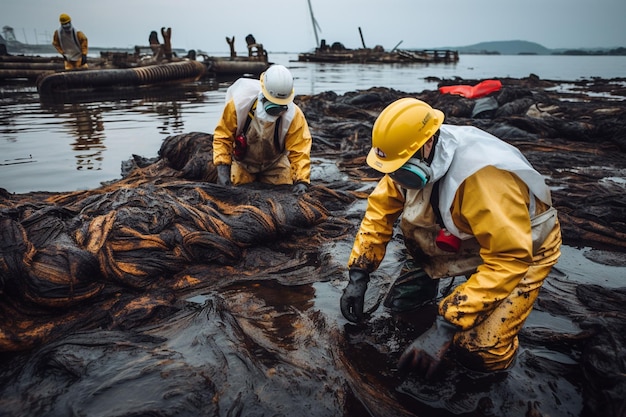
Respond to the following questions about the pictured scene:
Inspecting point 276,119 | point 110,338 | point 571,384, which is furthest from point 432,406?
point 276,119

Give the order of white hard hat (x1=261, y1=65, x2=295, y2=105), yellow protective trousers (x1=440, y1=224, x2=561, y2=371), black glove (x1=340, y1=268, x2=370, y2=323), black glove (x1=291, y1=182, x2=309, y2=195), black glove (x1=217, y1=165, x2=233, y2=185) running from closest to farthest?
yellow protective trousers (x1=440, y1=224, x2=561, y2=371)
black glove (x1=340, y1=268, x2=370, y2=323)
white hard hat (x1=261, y1=65, x2=295, y2=105)
black glove (x1=291, y1=182, x2=309, y2=195)
black glove (x1=217, y1=165, x2=233, y2=185)

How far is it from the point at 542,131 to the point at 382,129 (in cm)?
801

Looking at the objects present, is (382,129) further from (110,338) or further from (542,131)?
(542,131)

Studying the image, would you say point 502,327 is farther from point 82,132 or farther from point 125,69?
point 125,69

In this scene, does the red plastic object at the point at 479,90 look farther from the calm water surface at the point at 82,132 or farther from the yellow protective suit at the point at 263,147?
the yellow protective suit at the point at 263,147

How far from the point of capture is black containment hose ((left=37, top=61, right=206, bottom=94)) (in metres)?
14.3

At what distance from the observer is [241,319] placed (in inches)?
107

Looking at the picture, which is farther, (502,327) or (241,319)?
(241,319)

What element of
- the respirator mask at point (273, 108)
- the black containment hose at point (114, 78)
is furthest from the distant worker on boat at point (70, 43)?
the respirator mask at point (273, 108)

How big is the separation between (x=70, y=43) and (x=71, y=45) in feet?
0.49

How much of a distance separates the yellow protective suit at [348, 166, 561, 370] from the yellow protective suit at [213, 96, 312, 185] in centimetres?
259

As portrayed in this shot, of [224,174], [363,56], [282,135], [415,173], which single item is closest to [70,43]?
[224,174]

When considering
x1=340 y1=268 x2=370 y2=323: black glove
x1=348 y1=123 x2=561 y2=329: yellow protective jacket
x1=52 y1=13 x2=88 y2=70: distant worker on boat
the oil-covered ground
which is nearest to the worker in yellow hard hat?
x1=348 y1=123 x2=561 y2=329: yellow protective jacket

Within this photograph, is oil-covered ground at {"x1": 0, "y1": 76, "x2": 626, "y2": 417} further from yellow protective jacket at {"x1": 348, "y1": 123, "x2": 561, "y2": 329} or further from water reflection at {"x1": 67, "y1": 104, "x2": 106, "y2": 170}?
water reflection at {"x1": 67, "y1": 104, "x2": 106, "y2": 170}
